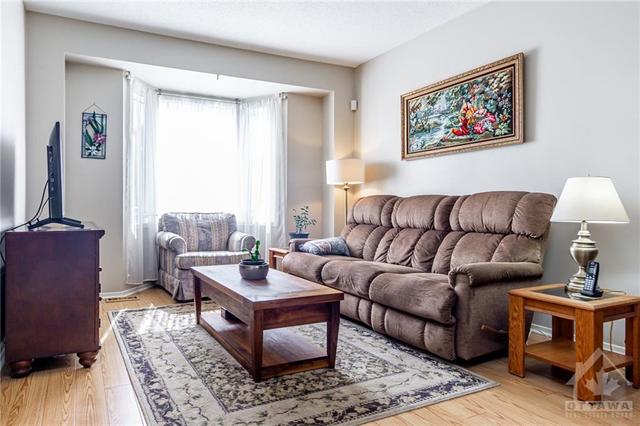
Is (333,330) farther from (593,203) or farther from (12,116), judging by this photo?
(12,116)

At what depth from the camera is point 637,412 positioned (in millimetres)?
1967

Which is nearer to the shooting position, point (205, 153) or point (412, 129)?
point (412, 129)

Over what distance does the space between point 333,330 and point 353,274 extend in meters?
0.81

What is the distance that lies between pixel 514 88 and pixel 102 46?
3655 millimetres

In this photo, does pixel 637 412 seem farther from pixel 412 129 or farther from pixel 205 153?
pixel 205 153

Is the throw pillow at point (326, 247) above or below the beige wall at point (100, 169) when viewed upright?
below

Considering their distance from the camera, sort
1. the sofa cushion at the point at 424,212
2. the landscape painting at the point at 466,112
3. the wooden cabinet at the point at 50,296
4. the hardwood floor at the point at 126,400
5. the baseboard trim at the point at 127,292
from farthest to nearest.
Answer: the baseboard trim at the point at 127,292 < the sofa cushion at the point at 424,212 < the landscape painting at the point at 466,112 < the wooden cabinet at the point at 50,296 < the hardwood floor at the point at 126,400

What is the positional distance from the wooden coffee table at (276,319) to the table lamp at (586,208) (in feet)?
4.38

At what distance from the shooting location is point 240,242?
4668 millimetres

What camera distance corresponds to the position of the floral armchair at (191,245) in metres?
4.18

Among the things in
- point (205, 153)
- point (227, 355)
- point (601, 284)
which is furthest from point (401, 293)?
point (205, 153)

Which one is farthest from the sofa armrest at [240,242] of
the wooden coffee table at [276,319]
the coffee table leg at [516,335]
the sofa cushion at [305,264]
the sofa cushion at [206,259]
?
the coffee table leg at [516,335]

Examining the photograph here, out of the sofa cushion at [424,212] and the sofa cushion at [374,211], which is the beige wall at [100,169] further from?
the sofa cushion at [424,212]

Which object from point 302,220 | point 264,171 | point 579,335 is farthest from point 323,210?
point 579,335
